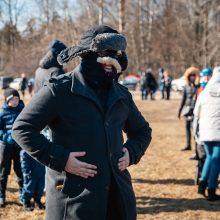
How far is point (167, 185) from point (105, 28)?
4884mm

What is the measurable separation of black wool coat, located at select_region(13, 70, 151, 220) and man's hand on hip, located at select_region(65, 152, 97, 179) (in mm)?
29

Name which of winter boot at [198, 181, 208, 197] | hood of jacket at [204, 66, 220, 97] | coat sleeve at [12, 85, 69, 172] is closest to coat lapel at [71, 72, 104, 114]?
coat sleeve at [12, 85, 69, 172]

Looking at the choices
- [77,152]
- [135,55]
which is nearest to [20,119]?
[77,152]

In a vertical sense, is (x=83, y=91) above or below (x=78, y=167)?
above

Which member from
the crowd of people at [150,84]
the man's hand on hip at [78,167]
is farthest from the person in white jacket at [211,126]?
the crowd of people at [150,84]

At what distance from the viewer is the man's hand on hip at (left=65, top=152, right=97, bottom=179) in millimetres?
2619

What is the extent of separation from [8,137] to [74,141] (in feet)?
10.6

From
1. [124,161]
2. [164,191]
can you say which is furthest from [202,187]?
[124,161]

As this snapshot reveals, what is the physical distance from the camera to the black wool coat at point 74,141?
2.63 metres

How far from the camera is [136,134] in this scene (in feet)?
10.1

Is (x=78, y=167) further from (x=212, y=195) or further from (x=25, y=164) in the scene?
(x=212, y=195)

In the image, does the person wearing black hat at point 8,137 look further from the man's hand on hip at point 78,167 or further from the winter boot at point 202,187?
the man's hand on hip at point 78,167

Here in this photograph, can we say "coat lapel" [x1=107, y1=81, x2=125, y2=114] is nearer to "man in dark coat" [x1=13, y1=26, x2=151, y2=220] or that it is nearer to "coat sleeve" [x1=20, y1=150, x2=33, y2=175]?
"man in dark coat" [x1=13, y1=26, x2=151, y2=220]

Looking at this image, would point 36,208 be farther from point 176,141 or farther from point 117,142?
point 176,141
